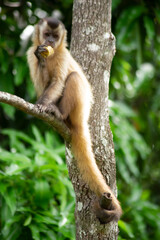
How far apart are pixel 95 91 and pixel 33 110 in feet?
3.60

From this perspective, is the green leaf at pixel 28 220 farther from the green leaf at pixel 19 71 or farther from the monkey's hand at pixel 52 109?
the green leaf at pixel 19 71

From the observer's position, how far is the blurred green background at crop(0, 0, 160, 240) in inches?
237

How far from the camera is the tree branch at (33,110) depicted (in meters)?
3.89

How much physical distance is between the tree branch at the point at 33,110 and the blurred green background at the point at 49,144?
56.5 inches

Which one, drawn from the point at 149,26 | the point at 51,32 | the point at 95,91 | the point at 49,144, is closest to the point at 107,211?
the point at 95,91

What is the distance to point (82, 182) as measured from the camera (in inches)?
181

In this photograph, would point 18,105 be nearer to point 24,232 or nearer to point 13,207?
point 13,207

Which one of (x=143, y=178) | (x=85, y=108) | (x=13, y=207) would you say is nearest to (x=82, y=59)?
(x=85, y=108)

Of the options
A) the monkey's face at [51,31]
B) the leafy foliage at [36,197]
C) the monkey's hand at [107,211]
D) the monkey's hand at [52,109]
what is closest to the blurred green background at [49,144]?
the leafy foliage at [36,197]

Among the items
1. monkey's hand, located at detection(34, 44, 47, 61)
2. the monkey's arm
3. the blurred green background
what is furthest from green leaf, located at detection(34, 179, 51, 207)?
monkey's hand, located at detection(34, 44, 47, 61)

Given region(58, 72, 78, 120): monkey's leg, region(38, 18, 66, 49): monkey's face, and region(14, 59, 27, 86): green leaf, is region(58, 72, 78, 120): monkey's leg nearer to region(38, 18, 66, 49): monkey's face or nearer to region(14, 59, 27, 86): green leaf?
region(38, 18, 66, 49): monkey's face

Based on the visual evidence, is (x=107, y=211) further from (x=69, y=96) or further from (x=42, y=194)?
(x=42, y=194)

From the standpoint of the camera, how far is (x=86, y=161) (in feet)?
15.0

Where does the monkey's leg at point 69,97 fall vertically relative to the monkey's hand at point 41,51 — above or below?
below
